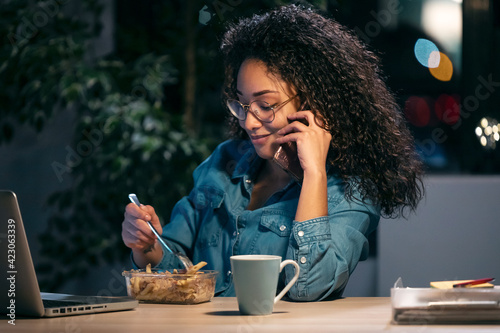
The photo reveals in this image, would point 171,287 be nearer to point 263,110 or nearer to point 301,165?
point 301,165

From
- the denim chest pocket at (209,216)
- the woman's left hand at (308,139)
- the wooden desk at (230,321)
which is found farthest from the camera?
the denim chest pocket at (209,216)

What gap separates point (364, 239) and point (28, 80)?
1980 millimetres

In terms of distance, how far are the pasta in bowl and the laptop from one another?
85mm

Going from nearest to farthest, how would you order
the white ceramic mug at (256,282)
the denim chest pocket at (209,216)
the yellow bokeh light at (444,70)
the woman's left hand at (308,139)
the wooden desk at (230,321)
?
1. the wooden desk at (230,321)
2. the white ceramic mug at (256,282)
3. the woman's left hand at (308,139)
4. the denim chest pocket at (209,216)
5. the yellow bokeh light at (444,70)

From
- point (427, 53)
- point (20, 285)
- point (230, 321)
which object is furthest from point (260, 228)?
point (427, 53)

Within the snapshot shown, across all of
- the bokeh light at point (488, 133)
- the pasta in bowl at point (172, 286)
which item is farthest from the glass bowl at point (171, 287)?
the bokeh light at point (488, 133)

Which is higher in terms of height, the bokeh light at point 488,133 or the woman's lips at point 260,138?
the woman's lips at point 260,138

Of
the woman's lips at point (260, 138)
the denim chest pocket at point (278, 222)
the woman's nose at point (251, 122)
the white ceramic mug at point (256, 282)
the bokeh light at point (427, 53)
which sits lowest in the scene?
the white ceramic mug at point (256, 282)

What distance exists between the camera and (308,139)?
4.62ft

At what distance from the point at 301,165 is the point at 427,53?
2.30 meters

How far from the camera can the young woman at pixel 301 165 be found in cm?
139

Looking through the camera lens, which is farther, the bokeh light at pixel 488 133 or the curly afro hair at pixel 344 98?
the bokeh light at pixel 488 133

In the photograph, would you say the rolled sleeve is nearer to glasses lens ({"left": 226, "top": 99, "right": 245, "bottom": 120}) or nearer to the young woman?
the young woman

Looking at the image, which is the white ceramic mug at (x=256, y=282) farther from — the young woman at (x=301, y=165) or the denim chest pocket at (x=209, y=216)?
the denim chest pocket at (x=209, y=216)
